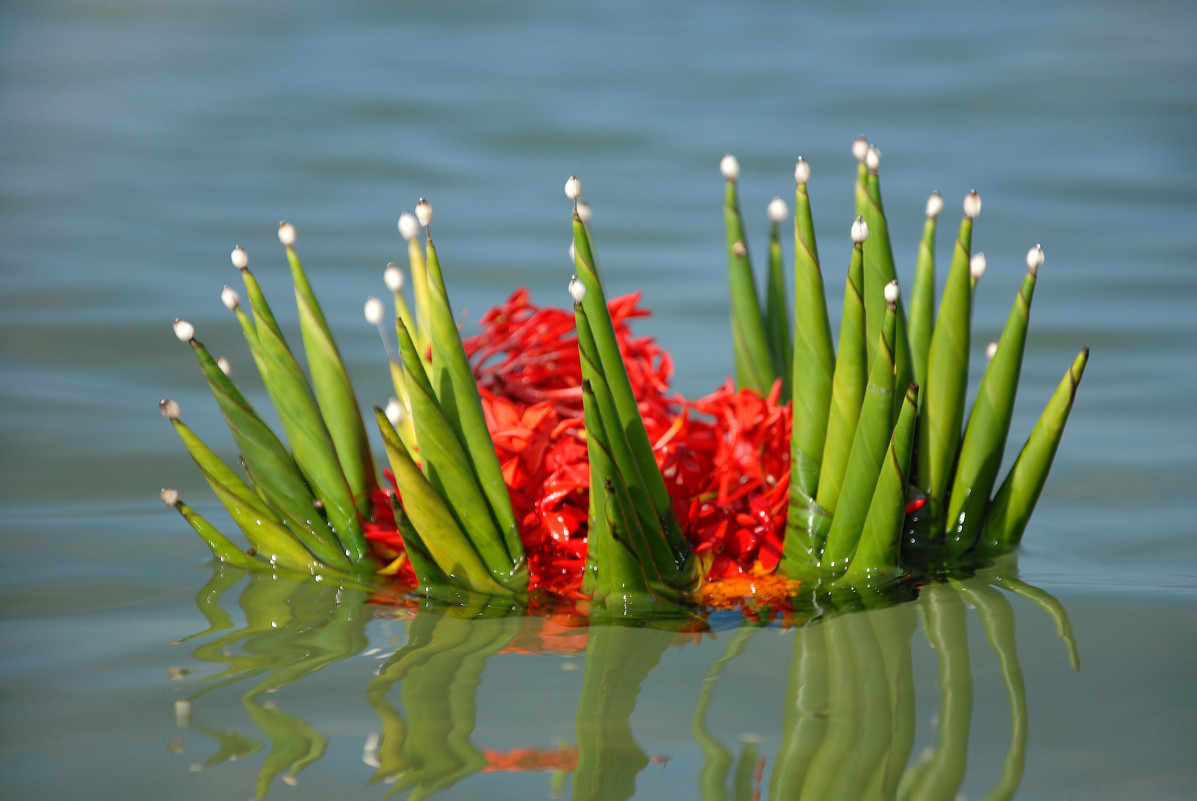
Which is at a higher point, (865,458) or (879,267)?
(879,267)

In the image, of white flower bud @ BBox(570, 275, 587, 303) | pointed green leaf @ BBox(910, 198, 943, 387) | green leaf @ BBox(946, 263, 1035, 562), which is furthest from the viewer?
pointed green leaf @ BBox(910, 198, 943, 387)

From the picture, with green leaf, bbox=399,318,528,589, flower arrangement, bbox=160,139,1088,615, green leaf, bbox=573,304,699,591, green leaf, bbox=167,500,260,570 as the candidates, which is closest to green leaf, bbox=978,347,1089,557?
flower arrangement, bbox=160,139,1088,615

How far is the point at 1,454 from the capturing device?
4.63ft

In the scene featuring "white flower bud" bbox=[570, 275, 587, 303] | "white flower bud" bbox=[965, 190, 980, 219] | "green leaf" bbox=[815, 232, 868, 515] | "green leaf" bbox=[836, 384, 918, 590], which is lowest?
"green leaf" bbox=[836, 384, 918, 590]

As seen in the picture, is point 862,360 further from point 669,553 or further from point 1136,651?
point 1136,651

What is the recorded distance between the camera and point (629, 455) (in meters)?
0.73

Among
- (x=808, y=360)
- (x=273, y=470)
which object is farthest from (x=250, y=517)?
(x=808, y=360)

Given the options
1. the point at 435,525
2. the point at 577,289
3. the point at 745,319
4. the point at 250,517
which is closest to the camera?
the point at 577,289

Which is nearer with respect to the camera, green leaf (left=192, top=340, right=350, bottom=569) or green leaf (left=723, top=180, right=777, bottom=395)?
green leaf (left=192, top=340, right=350, bottom=569)

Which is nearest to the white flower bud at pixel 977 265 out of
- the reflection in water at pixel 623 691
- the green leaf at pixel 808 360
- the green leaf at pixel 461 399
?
the green leaf at pixel 808 360

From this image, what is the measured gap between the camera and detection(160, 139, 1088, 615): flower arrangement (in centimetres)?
74

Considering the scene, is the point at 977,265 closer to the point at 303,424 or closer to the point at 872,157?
the point at 872,157

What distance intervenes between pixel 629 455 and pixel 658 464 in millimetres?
158

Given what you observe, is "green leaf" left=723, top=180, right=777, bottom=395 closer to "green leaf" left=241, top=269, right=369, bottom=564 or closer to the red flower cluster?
the red flower cluster
